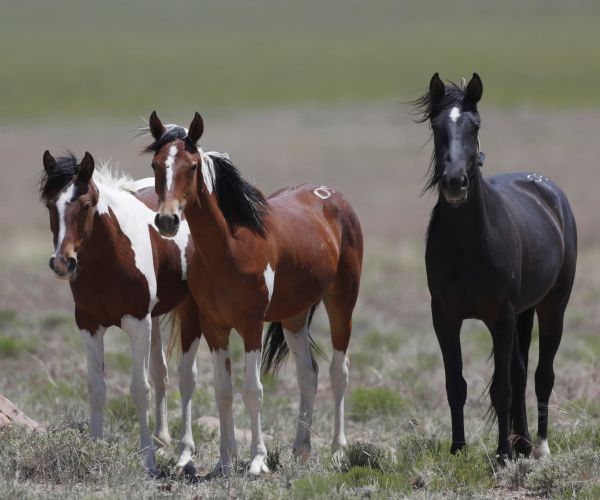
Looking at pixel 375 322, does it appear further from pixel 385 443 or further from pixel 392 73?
pixel 392 73

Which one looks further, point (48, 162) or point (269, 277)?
point (269, 277)

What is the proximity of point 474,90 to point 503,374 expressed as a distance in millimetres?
1832

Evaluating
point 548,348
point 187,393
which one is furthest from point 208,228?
point 548,348

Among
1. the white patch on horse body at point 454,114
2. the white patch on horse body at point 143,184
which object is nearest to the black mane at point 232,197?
the white patch on horse body at point 143,184

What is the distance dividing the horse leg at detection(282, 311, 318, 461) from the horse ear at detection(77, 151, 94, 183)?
2147mm

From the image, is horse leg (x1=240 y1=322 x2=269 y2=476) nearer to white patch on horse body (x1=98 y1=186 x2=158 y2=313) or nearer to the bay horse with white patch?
the bay horse with white patch

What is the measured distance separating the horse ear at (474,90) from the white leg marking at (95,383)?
2937mm

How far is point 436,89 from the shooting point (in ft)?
24.0

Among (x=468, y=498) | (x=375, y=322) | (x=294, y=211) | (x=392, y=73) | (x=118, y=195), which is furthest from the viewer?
(x=392, y=73)

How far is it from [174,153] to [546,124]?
128ft

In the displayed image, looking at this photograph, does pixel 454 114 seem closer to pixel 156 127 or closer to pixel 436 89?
pixel 436 89

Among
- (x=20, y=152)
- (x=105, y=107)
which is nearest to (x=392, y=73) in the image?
(x=105, y=107)

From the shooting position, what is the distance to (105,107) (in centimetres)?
6134

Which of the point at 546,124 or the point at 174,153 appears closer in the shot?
the point at 174,153
